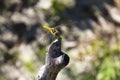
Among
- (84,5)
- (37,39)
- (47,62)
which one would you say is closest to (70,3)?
(84,5)

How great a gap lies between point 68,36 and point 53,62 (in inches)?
290

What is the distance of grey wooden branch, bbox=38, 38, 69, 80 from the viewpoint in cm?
224

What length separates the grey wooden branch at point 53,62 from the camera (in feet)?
7.35

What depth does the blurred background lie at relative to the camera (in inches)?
358

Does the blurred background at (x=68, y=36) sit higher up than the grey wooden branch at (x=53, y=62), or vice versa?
the grey wooden branch at (x=53, y=62)

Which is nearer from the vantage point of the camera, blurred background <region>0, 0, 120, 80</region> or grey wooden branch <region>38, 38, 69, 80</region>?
grey wooden branch <region>38, 38, 69, 80</region>

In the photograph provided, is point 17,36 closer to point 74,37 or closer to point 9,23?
point 9,23

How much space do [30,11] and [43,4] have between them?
34 centimetres

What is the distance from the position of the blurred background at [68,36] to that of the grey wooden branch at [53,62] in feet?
21.3

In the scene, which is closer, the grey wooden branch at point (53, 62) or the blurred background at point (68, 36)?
the grey wooden branch at point (53, 62)

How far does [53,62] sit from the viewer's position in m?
2.26

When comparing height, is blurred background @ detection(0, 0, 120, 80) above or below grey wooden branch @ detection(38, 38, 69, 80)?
below

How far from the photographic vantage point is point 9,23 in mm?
9727

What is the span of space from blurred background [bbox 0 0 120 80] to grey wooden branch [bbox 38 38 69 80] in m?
6.50
